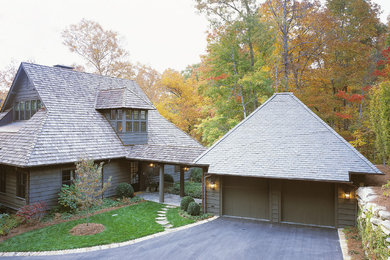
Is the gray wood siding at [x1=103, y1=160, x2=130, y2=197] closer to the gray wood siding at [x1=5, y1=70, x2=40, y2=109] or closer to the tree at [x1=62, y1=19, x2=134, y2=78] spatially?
the gray wood siding at [x1=5, y1=70, x2=40, y2=109]

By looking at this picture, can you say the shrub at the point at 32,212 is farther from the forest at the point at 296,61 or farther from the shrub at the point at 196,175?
the forest at the point at 296,61

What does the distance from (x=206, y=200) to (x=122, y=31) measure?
2255 cm

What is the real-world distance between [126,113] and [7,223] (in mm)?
8113

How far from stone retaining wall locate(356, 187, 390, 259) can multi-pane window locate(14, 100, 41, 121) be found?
1639cm

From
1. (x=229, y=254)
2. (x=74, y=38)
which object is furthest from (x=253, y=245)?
(x=74, y=38)

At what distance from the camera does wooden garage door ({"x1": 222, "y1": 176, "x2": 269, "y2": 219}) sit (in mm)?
10844

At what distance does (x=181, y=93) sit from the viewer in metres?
24.6

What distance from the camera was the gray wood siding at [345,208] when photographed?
944 centimetres

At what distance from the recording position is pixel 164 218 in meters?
10.9

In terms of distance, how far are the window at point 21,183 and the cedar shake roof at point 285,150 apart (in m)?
8.32

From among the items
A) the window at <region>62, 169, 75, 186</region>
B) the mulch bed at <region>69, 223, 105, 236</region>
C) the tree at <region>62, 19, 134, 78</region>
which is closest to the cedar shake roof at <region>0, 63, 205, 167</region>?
the window at <region>62, 169, 75, 186</region>

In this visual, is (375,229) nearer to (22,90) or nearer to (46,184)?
(46,184)

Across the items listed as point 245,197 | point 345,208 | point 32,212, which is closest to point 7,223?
point 32,212

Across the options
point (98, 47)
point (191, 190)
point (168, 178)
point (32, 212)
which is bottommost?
point (191, 190)
